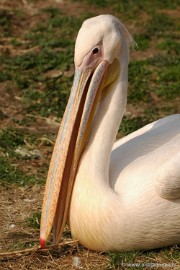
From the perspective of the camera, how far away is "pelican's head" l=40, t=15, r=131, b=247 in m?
4.51

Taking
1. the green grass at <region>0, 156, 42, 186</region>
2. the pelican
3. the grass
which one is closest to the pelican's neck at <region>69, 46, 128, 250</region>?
the pelican

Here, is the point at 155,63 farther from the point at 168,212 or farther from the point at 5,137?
the point at 168,212

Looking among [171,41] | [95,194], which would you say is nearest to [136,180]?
[95,194]

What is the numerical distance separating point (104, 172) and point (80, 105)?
475 mm

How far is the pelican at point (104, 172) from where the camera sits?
443 cm

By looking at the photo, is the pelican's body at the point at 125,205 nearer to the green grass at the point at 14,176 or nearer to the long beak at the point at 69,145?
the long beak at the point at 69,145

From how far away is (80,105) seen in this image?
461 centimetres

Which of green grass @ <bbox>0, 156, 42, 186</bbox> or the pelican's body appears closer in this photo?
the pelican's body

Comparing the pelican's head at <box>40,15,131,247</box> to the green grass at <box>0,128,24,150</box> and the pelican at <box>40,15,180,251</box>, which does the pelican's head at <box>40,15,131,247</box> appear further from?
the green grass at <box>0,128,24,150</box>

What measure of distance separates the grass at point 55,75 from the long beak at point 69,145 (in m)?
0.35

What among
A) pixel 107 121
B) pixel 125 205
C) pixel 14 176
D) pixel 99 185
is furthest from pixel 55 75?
pixel 125 205

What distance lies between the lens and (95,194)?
177 inches

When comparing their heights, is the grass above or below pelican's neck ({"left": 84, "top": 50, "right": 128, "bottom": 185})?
below

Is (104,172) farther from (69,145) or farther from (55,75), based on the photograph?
(55,75)
